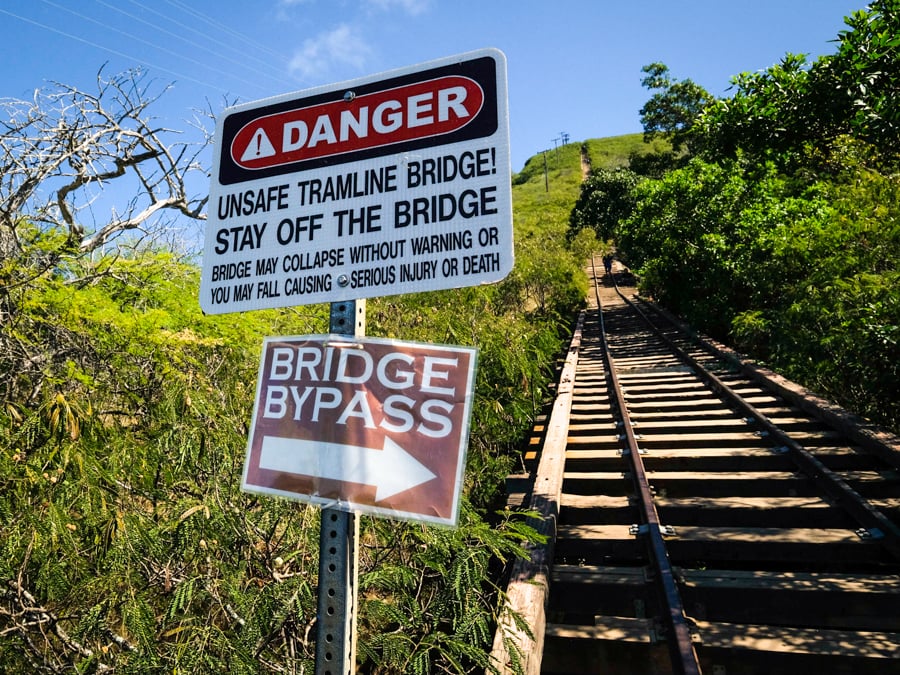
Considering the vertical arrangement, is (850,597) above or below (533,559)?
below

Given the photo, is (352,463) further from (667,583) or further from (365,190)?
(667,583)

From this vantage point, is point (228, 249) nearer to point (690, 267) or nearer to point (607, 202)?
point (690, 267)

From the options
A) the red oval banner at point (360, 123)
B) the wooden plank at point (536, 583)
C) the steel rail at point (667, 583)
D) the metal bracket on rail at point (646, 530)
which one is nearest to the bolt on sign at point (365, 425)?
the red oval banner at point (360, 123)

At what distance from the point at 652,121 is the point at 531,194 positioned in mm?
35718

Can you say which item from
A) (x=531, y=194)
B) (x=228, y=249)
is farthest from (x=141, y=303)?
(x=531, y=194)

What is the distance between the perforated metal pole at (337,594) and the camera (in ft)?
4.23

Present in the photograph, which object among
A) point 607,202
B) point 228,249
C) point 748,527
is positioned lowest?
point 748,527

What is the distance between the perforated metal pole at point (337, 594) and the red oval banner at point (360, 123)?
A: 1030mm

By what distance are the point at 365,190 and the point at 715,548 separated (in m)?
3.73

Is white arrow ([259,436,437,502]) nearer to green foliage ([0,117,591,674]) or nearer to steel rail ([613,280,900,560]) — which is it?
green foliage ([0,117,591,674])

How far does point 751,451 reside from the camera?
18.6 ft

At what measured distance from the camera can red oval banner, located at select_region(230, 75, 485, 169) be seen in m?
1.46

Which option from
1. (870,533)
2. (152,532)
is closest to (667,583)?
(870,533)

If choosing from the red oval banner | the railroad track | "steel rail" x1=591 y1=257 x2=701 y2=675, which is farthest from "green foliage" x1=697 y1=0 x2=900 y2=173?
the red oval banner
